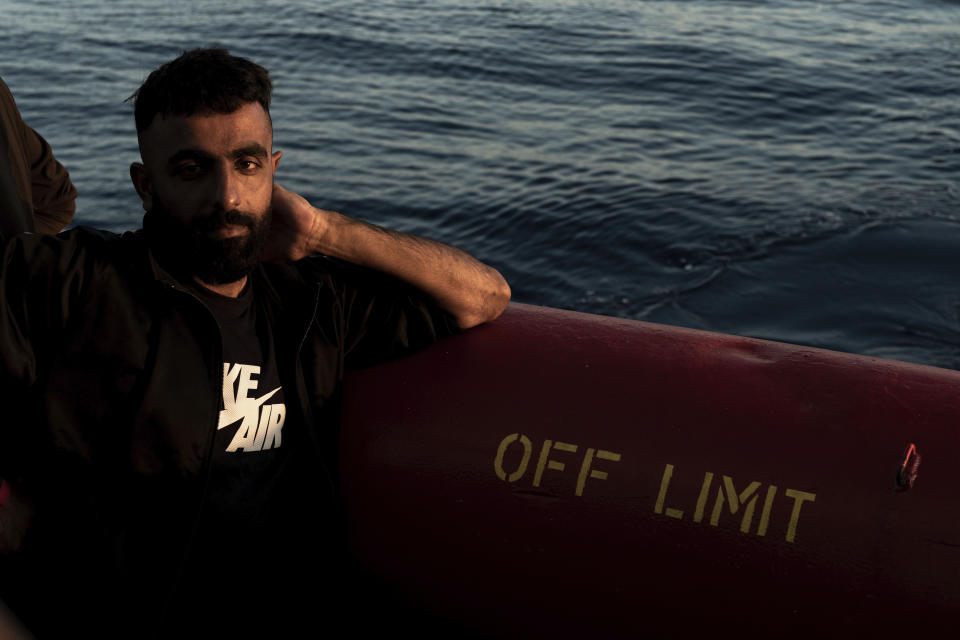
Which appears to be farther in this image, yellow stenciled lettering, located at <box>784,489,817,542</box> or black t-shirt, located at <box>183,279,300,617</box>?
black t-shirt, located at <box>183,279,300,617</box>

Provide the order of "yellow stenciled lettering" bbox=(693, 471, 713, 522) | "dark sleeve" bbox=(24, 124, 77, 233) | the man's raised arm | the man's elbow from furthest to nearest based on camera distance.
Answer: "dark sleeve" bbox=(24, 124, 77, 233)
the man's elbow
the man's raised arm
"yellow stenciled lettering" bbox=(693, 471, 713, 522)

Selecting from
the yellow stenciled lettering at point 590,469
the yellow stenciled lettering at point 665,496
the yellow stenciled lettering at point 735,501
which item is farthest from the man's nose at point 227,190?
the yellow stenciled lettering at point 735,501

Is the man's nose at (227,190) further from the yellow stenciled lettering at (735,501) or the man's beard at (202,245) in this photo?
the yellow stenciled lettering at (735,501)

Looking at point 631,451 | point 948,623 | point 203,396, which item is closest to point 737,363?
point 631,451

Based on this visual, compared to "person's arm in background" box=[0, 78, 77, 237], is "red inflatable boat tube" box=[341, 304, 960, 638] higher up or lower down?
lower down

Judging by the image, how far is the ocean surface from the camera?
5.72m

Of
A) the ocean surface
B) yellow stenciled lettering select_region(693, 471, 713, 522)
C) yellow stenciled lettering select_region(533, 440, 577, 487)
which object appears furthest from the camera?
the ocean surface

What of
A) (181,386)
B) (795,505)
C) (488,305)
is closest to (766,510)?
(795,505)

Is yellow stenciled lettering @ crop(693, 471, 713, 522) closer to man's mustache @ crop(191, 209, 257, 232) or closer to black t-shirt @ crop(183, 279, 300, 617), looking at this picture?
black t-shirt @ crop(183, 279, 300, 617)

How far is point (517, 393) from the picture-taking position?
226 cm

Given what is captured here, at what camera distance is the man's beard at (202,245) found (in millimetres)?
2090

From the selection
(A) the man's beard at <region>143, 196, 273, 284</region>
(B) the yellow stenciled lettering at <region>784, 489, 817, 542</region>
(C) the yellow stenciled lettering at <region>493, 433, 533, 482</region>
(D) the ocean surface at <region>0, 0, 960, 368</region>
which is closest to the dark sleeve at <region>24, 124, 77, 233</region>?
(A) the man's beard at <region>143, 196, 273, 284</region>

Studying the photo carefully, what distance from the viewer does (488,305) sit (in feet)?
8.05

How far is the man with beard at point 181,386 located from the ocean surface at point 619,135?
326 cm
